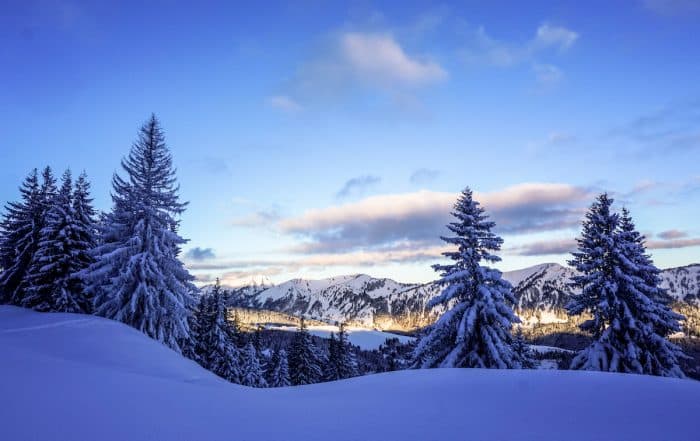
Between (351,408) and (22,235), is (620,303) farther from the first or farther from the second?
(22,235)

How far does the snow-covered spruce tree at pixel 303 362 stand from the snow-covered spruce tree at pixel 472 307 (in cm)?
2862

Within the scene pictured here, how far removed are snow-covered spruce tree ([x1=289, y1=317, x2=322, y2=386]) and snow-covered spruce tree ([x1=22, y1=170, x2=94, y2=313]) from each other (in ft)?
84.3

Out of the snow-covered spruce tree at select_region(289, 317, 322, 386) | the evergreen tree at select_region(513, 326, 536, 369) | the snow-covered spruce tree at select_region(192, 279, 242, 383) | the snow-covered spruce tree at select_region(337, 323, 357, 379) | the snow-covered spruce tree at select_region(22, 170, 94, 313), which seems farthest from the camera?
the snow-covered spruce tree at select_region(289, 317, 322, 386)

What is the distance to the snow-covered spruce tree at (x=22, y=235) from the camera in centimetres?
2834

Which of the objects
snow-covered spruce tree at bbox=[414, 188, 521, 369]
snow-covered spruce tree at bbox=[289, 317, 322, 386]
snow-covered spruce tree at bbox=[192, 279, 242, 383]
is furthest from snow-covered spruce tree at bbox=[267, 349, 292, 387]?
snow-covered spruce tree at bbox=[414, 188, 521, 369]

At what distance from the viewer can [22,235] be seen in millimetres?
29172

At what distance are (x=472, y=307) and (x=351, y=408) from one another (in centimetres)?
1439

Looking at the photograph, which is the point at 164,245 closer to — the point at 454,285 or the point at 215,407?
the point at 454,285

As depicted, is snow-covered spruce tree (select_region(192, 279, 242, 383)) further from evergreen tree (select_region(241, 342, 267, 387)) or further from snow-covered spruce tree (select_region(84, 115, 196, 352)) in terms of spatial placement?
snow-covered spruce tree (select_region(84, 115, 196, 352))

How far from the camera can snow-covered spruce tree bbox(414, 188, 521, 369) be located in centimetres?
1836

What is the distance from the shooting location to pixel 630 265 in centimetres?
1883

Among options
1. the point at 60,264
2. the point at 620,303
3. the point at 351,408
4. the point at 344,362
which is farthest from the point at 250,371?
the point at 351,408

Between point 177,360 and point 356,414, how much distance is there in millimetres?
7450

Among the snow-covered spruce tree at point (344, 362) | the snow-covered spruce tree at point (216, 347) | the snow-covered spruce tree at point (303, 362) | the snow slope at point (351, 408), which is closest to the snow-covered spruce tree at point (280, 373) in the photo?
the snow-covered spruce tree at point (303, 362)
